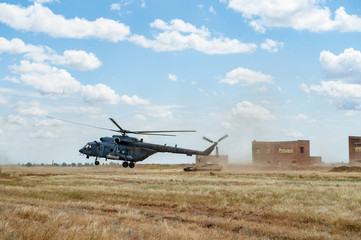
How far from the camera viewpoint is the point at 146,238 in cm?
1054

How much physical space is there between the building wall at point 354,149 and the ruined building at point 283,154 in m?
7.77

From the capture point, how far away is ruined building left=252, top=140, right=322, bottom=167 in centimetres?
8363

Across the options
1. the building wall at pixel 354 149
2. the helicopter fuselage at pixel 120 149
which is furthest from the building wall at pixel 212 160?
the helicopter fuselage at pixel 120 149

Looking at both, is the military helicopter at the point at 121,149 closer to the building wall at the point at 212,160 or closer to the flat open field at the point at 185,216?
the flat open field at the point at 185,216

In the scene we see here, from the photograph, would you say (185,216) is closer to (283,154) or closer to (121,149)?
(121,149)

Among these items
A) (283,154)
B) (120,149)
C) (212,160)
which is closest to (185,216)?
(120,149)

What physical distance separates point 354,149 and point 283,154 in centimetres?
1361

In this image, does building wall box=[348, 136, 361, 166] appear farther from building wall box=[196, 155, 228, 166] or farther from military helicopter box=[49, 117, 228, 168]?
military helicopter box=[49, 117, 228, 168]

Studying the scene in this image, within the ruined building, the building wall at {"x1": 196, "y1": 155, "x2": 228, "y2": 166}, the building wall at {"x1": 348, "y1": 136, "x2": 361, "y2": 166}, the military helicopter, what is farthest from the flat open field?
the building wall at {"x1": 348, "y1": 136, "x2": 361, "y2": 166}

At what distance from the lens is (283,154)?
280 feet

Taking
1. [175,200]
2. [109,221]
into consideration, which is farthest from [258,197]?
[109,221]

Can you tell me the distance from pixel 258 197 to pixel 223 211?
18.4 feet

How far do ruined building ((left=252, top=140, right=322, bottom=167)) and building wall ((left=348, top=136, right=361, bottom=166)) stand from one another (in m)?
7.77

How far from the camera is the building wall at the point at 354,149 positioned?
81062 mm
